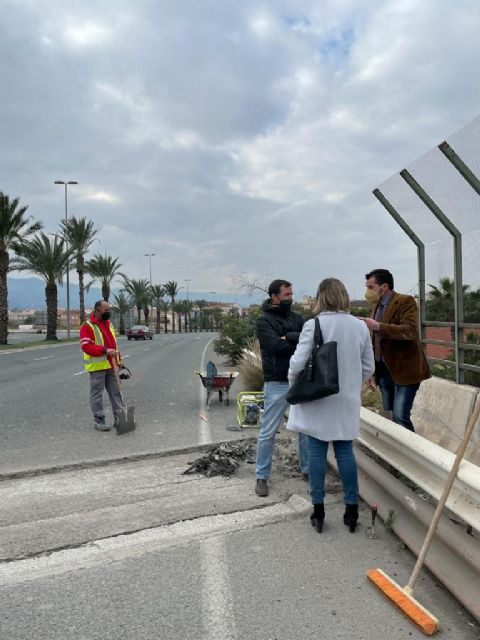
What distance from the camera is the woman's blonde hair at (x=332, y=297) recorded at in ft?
12.1

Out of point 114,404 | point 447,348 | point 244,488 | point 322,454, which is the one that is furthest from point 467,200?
point 114,404

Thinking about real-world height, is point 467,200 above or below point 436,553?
above

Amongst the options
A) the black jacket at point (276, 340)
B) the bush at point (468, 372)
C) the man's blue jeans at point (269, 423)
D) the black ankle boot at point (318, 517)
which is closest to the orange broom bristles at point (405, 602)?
the black ankle boot at point (318, 517)

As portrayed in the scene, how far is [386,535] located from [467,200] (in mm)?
3102

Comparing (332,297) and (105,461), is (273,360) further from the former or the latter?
(105,461)

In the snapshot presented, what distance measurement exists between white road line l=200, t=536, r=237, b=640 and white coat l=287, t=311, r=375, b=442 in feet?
3.18

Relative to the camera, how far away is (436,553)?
289 centimetres

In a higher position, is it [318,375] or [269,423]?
[318,375]

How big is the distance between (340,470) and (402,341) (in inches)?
59.1

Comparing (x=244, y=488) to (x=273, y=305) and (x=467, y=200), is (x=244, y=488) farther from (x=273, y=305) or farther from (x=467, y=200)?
(x=467, y=200)

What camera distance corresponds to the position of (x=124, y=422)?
694 cm

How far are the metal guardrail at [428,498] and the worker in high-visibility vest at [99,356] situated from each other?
3952 millimetres

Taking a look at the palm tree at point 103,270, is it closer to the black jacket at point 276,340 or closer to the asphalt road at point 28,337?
the asphalt road at point 28,337

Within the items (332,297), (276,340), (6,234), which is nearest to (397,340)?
(276,340)
